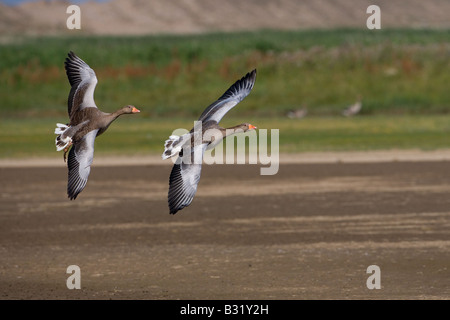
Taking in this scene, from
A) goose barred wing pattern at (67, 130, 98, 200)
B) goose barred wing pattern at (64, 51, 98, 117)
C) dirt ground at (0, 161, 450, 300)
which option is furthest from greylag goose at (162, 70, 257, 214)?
dirt ground at (0, 161, 450, 300)

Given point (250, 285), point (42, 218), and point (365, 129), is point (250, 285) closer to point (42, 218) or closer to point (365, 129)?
point (42, 218)

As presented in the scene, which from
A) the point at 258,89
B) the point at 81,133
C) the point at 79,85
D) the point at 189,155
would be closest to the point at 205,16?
the point at 258,89

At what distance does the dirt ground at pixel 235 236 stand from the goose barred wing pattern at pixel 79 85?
3.80 meters

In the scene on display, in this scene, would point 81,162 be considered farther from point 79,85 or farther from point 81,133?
point 79,85

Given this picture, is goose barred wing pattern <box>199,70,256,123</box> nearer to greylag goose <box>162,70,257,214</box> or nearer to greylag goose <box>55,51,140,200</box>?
greylag goose <box>162,70,257,214</box>

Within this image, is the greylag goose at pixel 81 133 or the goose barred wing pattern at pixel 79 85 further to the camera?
the goose barred wing pattern at pixel 79 85

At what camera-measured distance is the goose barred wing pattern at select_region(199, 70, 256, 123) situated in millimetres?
10430

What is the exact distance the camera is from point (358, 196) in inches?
894

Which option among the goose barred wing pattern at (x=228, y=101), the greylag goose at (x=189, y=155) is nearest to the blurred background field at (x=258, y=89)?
the goose barred wing pattern at (x=228, y=101)

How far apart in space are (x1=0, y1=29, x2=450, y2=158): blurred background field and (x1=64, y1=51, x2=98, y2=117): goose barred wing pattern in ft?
76.1

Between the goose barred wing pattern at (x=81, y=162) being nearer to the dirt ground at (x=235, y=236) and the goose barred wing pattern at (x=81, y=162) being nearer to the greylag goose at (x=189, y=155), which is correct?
the greylag goose at (x=189, y=155)

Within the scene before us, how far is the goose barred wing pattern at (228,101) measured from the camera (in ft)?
34.2
